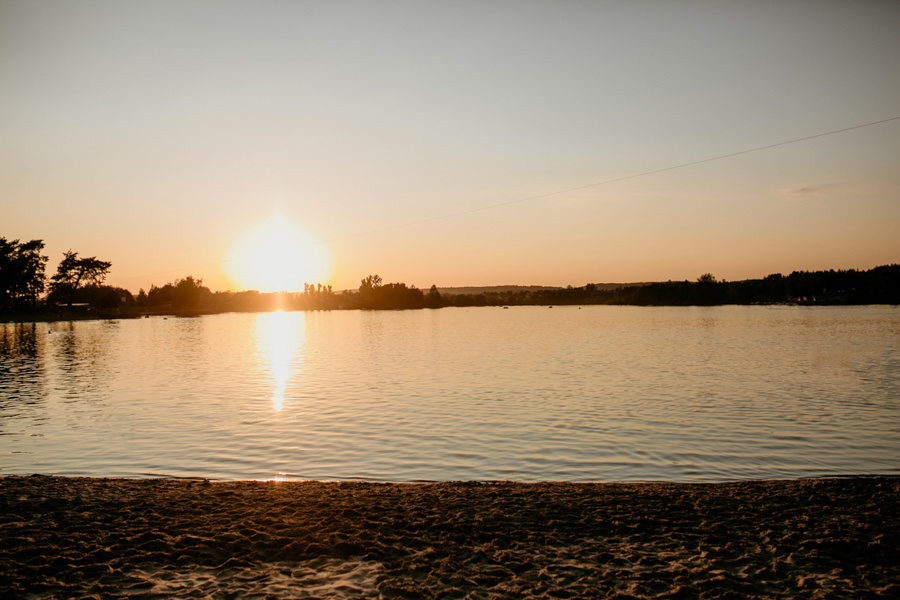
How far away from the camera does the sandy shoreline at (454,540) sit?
7598 mm

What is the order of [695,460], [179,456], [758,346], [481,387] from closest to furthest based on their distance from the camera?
[695,460] < [179,456] < [481,387] < [758,346]

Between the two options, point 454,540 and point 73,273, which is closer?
point 454,540

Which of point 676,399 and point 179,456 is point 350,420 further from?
point 676,399

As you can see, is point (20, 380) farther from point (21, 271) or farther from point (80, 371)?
point (21, 271)

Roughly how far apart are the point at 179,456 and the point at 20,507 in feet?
18.0

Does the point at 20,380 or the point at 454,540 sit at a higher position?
the point at 20,380

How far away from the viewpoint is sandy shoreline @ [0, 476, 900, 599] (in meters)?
7.60

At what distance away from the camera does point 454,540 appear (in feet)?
30.5

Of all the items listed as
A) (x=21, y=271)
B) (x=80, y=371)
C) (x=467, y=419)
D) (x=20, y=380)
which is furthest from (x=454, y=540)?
(x=21, y=271)

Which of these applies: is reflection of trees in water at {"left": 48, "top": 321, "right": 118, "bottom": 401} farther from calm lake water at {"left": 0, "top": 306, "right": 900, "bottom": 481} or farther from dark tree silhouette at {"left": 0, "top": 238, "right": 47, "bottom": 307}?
dark tree silhouette at {"left": 0, "top": 238, "right": 47, "bottom": 307}

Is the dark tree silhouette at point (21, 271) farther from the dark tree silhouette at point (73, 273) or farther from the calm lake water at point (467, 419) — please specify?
the calm lake water at point (467, 419)

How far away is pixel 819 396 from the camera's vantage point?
25188mm

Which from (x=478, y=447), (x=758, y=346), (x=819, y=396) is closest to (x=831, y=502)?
(x=478, y=447)

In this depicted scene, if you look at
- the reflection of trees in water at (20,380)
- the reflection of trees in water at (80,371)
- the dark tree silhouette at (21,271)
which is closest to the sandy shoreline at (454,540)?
the reflection of trees in water at (20,380)
